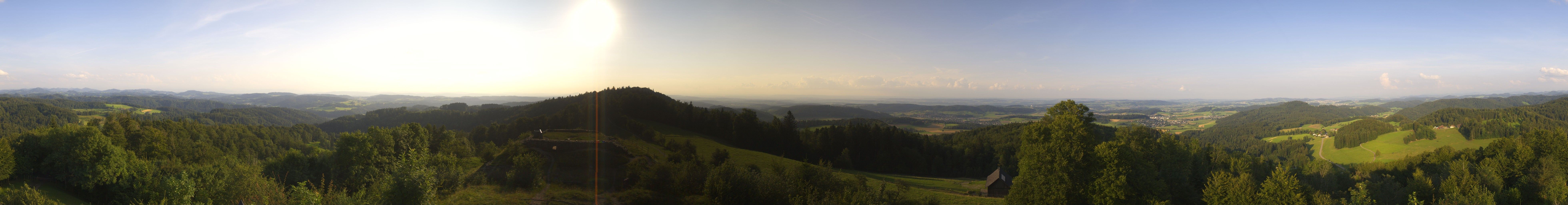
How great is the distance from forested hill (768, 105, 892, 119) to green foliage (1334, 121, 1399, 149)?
99928mm

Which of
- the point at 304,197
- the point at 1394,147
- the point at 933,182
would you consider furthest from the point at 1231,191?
the point at 1394,147

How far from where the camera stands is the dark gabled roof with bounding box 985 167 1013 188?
123ft

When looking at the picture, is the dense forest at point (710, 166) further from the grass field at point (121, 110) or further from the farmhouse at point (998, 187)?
the grass field at point (121, 110)

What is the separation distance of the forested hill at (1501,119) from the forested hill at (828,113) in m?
121

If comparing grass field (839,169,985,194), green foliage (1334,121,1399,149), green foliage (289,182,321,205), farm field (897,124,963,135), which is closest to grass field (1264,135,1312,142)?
green foliage (1334,121,1399,149)

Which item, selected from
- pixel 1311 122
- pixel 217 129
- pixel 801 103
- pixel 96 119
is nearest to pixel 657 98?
pixel 96 119

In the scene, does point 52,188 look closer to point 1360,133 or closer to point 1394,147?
point 1394,147

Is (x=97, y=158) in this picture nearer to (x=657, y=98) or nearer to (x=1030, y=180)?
(x=657, y=98)

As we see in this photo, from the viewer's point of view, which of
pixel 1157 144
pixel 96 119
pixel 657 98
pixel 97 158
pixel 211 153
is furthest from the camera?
pixel 657 98

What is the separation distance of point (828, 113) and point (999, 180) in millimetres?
97366

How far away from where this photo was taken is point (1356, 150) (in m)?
103

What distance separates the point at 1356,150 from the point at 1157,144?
11482cm

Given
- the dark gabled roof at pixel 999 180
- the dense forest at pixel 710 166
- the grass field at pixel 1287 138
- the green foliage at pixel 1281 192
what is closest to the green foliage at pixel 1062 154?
the dense forest at pixel 710 166

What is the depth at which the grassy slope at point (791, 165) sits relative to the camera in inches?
1357
